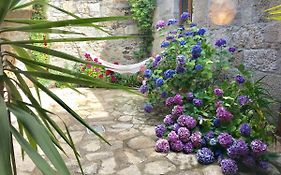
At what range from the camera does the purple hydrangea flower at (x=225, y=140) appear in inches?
65.1

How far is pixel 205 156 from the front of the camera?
1.66m

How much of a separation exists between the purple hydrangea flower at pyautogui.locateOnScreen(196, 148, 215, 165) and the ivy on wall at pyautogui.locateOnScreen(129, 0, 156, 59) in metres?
3.61

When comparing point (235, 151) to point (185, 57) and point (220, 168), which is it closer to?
point (220, 168)

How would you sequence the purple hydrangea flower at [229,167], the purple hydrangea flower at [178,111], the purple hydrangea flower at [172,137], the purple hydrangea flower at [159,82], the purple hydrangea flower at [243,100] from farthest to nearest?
the purple hydrangea flower at [159,82] < the purple hydrangea flower at [178,111] < the purple hydrangea flower at [172,137] < the purple hydrangea flower at [243,100] < the purple hydrangea flower at [229,167]

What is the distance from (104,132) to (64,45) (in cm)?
349

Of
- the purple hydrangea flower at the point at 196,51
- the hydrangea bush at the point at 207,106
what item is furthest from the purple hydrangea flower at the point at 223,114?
the purple hydrangea flower at the point at 196,51

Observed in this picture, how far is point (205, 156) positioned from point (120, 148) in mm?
659

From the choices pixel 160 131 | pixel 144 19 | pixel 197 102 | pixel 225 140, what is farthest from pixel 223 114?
pixel 144 19

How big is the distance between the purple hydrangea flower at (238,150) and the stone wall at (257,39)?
2.03 feet

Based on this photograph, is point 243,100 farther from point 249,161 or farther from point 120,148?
point 120,148

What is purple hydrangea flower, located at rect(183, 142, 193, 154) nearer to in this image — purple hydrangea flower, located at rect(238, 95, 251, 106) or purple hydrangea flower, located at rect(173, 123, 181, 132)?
purple hydrangea flower, located at rect(173, 123, 181, 132)

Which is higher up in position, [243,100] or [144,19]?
[144,19]

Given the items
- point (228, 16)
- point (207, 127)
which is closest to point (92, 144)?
point (207, 127)

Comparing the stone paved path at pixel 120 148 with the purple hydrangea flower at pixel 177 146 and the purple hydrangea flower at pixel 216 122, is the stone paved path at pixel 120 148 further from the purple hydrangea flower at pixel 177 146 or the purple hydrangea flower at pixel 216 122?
the purple hydrangea flower at pixel 216 122
